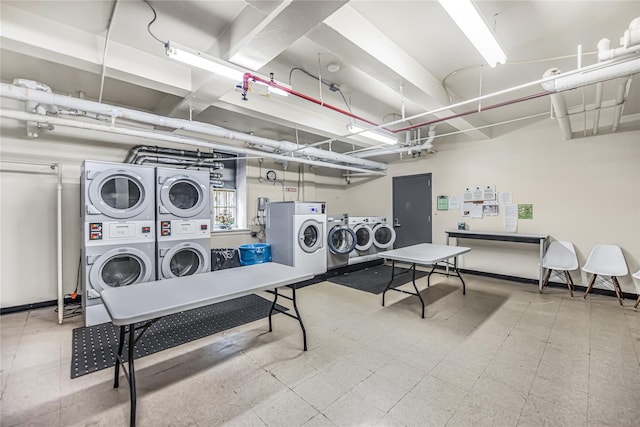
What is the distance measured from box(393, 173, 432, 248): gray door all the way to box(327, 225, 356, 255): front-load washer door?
5.29 feet

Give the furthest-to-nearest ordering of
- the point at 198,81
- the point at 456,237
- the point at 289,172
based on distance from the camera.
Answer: the point at 289,172 < the point at 456,237 < the point at 198,81

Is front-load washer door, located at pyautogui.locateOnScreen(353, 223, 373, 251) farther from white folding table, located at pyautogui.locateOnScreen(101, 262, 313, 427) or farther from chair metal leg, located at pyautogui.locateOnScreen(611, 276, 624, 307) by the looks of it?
chair metal leg, located at pyautogui.locateOnScreen(611, 276, 624, 307)

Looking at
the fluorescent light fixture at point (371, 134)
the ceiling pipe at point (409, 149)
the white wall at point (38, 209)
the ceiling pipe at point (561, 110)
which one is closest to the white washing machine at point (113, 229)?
the white wall at point (38, 209)

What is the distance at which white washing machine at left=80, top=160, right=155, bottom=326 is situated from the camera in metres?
3.12

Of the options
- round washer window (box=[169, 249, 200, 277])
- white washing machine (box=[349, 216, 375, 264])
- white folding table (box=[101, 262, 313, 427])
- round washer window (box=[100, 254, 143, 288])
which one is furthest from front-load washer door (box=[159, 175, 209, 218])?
white washing machine (box=[349, 216, 375, 264])

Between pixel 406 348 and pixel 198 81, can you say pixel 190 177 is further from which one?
pixel 406 348

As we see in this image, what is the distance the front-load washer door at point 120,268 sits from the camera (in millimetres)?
3164

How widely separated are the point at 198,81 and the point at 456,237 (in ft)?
16.7

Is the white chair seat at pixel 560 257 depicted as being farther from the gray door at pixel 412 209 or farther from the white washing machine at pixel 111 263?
the white washing machine at pixel 111 263

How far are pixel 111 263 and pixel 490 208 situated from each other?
6095mm

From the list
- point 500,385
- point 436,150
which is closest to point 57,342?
point 500,385

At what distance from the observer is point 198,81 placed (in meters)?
3.03

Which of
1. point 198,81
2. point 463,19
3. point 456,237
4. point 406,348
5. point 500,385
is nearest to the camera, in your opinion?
point 463,19

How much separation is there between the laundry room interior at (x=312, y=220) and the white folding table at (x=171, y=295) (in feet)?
0.09
